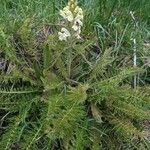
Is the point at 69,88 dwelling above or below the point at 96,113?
above

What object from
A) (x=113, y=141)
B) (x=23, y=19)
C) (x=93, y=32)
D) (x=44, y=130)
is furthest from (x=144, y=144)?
(x=23, y=19)

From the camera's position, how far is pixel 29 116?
293 centimetres

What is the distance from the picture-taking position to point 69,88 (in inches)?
113

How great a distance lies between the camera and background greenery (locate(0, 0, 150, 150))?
8.95ft

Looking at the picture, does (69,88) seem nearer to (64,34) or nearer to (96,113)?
(96,113)

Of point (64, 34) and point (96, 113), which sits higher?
point (64, 34)

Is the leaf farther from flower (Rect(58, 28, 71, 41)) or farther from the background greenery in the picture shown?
flower (Rect(58, 28, 71, 41))

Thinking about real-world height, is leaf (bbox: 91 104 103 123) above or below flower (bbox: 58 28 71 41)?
below

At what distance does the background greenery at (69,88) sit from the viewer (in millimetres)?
2727

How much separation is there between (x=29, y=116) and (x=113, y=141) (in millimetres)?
567

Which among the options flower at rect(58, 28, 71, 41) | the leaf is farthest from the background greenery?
flower at rect(58, 28, 71, 41)

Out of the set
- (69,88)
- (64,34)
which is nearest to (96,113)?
(69,88)

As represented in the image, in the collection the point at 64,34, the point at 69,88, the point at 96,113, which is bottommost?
the point at 96,113

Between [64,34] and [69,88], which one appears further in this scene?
[69,88]
